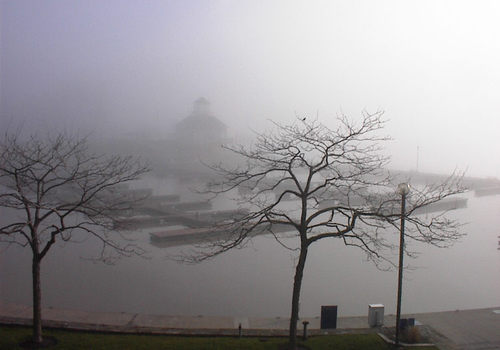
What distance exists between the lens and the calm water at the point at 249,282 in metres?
9.42

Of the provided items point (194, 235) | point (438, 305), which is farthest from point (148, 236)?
point (438, 305)

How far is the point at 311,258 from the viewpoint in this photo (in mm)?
13695

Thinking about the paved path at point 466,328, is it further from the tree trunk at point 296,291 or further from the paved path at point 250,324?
the tree trunk at point 296,291

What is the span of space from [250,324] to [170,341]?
165 centimetres

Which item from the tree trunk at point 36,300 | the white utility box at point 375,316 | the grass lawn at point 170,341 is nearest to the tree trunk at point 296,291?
the grass lawn at point 170,341

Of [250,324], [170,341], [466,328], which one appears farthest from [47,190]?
[466,328]

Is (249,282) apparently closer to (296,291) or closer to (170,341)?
(170,341)

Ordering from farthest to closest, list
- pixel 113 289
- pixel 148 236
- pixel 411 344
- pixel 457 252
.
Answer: pixel 148 236, pixel 457 252, pixel 113 289, pixel 411 344

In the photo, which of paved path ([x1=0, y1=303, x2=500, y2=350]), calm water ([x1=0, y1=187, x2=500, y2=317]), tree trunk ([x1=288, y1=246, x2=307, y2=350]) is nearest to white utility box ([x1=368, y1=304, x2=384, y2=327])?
paved path ([x1=0, y1=303, x2=500, y2=350])

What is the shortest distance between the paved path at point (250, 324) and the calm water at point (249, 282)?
2250mm

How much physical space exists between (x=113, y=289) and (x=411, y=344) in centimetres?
737

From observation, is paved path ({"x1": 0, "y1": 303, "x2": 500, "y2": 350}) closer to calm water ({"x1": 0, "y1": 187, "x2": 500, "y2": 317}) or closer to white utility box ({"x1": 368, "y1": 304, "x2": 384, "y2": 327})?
white utility box ({"x1": 368, "y1": 304, "x2": 384, "y2": 327})

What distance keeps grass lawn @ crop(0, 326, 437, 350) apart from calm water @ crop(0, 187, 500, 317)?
3.47 meters

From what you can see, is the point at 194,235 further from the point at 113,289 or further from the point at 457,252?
the point at 457,252
